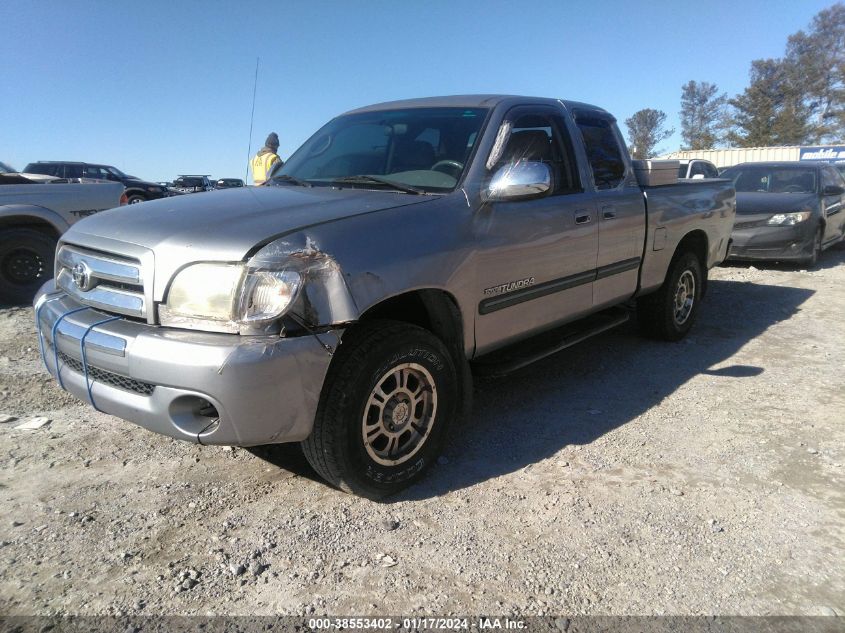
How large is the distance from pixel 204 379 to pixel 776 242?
947 centimetres

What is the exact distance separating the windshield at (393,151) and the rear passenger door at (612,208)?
1063mm

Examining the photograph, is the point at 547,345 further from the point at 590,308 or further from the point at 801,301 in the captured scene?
the point at 801,301

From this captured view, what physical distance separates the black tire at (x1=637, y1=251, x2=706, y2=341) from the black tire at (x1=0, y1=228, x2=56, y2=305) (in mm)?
6081

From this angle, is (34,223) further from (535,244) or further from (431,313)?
(535,244)

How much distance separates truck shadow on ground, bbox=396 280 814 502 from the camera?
3.47 m

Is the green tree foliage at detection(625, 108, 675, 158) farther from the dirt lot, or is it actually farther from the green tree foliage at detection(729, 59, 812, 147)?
the dirt lot

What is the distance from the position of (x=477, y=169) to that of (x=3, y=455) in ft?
9.81

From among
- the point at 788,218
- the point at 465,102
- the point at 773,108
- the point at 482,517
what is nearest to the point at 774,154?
the point at 773,108

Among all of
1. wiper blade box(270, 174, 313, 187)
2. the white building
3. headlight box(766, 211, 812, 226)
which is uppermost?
the white building

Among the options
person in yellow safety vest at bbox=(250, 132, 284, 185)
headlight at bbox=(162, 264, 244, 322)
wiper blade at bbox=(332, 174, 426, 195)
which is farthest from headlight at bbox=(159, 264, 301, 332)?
person in yellow safety vest at bbox=(250, 132, 284, 185)

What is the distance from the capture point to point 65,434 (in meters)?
3.71

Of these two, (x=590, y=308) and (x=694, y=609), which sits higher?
(x=590, y=308)

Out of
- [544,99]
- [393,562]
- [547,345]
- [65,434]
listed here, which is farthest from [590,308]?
[65,434]

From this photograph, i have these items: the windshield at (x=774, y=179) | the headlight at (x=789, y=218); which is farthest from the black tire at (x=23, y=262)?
the windshield at (x=774, y=179)
